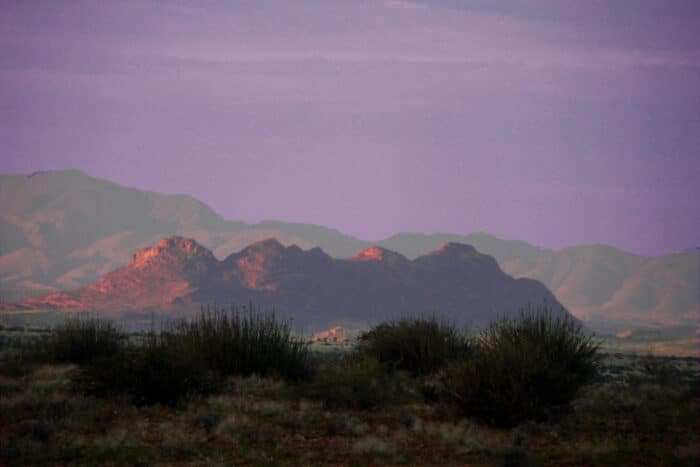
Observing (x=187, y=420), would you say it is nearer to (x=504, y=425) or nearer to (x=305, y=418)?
(x=305, y=418)

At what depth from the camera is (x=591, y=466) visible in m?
11.3

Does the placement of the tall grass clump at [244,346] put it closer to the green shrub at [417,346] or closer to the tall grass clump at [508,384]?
the green shrub at [417,346]

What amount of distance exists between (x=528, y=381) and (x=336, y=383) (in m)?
4.47

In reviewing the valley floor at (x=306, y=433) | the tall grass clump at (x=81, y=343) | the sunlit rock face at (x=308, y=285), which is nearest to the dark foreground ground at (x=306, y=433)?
the valley floor at (x=306, y=433)

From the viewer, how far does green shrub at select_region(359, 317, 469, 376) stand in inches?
840

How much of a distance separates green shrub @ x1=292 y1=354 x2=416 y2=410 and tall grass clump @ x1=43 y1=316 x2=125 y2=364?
6142 millimetres

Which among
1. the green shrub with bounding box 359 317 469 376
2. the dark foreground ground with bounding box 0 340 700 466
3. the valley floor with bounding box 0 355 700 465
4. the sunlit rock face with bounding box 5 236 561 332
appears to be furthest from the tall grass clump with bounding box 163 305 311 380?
the sunlit rock face with bounding box 5 236 561 332

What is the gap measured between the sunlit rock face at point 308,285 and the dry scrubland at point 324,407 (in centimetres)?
10248

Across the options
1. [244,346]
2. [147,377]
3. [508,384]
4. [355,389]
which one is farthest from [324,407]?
[508,384]

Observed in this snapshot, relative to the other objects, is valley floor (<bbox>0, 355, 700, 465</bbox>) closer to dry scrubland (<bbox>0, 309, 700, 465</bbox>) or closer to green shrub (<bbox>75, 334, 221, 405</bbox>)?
dry scrubland (<bbox>0, 309, 700, 465</bbox>)

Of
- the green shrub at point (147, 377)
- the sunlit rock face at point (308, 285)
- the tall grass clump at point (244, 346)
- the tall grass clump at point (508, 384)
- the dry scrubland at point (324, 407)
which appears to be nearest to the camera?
the dry scrubland at point (324, 407)

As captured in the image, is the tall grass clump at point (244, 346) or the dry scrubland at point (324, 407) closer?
the dry scrubland at point (324, 407)

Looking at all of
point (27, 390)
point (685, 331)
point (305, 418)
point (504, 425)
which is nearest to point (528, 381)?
point (504, 425)

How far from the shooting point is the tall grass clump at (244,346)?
1928 centimetres
